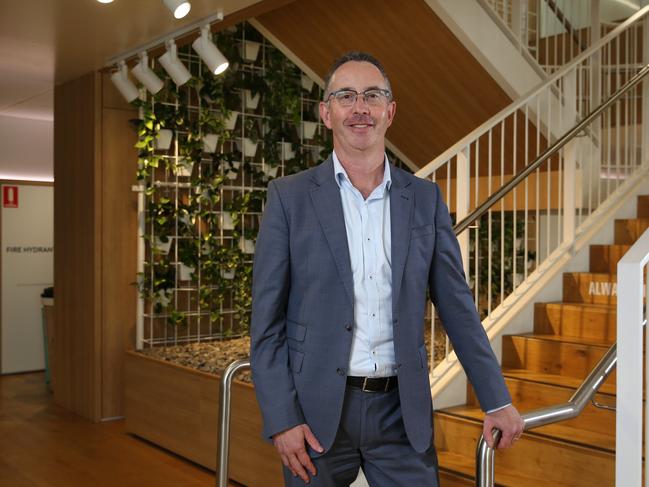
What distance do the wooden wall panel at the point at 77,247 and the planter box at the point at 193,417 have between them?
1.57 feet

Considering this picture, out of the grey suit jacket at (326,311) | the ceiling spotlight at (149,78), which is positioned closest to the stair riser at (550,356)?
the grey suit jacket at (326,311)

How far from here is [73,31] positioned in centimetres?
475

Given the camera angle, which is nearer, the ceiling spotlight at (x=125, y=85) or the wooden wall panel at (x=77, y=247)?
the ceiling spotlight at (x=125, y=85)

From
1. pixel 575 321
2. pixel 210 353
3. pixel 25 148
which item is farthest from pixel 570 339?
pixel 25 148

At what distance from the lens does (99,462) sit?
15.8ft

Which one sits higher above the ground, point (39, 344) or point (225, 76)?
point (225, 76)

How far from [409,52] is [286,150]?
1.35 metres

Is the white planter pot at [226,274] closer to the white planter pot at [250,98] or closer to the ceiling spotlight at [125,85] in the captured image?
the white planter pot at [250,98]

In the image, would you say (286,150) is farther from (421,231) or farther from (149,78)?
(421,231)

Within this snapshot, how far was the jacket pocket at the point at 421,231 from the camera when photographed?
1.91 m

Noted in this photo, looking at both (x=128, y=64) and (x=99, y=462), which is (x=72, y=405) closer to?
(x=99, y=462)

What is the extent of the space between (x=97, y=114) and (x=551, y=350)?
3.52m

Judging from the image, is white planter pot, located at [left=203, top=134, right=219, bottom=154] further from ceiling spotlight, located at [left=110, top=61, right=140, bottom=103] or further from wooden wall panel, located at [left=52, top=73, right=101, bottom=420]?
wooden wall panel, located at [left=52, top=73, right=101, bottom=420]

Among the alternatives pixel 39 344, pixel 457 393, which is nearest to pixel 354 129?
pixel 457 393
